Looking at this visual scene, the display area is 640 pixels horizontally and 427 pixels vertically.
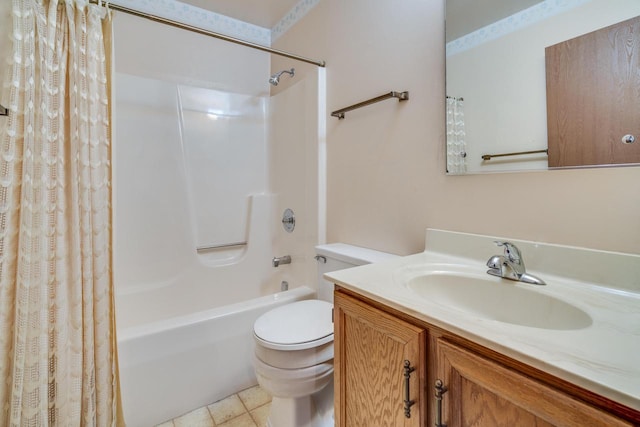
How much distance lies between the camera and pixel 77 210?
40.9 inches

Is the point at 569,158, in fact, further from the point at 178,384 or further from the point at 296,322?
Answer: the point at 178,384

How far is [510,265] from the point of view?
821 mm

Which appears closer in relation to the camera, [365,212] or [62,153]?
[62,153]

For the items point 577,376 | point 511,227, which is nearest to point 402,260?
point 511,227

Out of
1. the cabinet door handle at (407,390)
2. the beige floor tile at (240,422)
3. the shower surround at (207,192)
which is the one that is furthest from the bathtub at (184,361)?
the cabinet door handle at (407,390)

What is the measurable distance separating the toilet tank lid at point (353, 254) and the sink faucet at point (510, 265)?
1.56 ft

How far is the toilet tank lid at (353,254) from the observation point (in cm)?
128

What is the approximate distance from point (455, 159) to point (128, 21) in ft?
6.87

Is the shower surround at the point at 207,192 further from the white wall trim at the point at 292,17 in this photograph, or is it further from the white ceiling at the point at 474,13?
the white ceiling at the point at 474,13

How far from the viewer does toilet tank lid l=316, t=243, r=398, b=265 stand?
1.28 metres

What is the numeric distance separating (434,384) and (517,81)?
Result: 3.01 feet

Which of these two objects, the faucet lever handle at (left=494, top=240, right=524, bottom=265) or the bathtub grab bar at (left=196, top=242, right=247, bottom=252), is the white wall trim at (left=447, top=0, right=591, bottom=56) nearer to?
the faucet lever handle at (left=494, top=240, right=524, bottom=265)

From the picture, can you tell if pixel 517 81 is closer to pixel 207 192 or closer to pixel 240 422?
pixel 240 422

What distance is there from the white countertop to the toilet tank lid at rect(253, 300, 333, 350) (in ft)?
1.16
